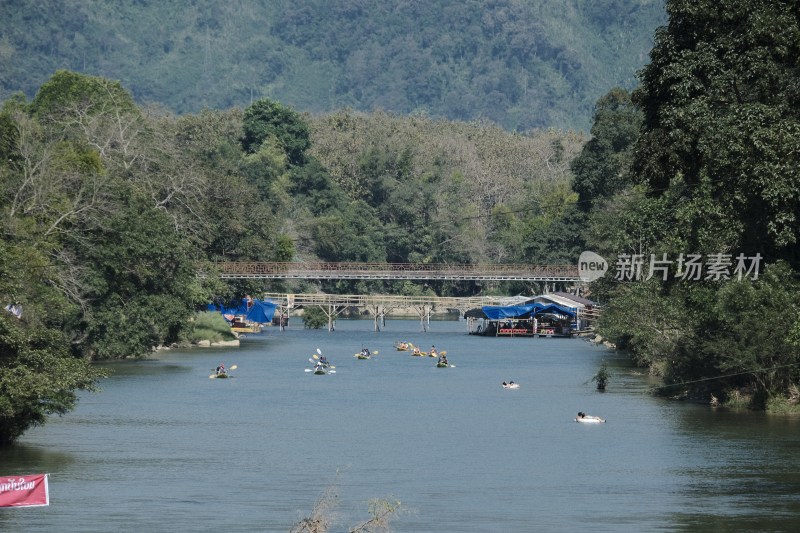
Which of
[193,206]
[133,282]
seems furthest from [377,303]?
[133,282]

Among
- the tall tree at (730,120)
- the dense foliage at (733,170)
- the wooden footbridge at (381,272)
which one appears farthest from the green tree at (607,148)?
the tall tree at (730,120)

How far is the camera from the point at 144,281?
75.4 metres

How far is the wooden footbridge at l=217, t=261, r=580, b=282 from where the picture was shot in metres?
99.6

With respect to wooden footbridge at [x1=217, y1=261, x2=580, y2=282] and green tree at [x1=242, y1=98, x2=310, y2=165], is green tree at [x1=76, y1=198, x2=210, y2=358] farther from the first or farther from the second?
green tree at [x1=242, y1=98, x2=310, y2=165]

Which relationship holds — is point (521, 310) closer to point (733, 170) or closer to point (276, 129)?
point (276, 129)

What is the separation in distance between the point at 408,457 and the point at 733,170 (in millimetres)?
12437

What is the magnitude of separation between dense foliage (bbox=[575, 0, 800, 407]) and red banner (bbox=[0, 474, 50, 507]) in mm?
22205

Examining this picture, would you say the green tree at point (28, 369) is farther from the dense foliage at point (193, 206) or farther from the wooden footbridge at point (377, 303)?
the wooden footbridge at point (377, 303)

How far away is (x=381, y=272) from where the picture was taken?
375 feet

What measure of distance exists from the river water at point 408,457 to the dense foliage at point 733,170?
2.28 metres

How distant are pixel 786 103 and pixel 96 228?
3696 cm

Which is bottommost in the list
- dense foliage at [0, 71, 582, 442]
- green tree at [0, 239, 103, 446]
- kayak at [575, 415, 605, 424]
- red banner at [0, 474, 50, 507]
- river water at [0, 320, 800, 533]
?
river water at [0, 320, 800, 533]

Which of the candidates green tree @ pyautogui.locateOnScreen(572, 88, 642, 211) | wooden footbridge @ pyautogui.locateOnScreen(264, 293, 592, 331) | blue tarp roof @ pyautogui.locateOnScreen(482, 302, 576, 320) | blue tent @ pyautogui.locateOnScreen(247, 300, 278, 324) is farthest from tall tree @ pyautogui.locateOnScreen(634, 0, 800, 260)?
wooden footbridge @ pyautogui.locateOnScreen(264, 293, 592, 331)

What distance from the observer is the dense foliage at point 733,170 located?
4425 centimetres
